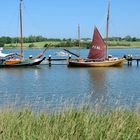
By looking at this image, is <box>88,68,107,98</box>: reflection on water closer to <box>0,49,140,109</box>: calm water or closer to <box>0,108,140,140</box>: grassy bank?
<box>0,49,140,109</box>: calm water

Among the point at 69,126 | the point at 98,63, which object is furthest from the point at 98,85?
the point at 69,126

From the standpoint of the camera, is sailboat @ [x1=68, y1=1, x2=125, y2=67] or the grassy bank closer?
the grassy bank

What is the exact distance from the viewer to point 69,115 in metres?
9.00

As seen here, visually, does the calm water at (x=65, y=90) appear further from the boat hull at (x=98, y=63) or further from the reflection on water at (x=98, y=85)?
the boat hull at (x=98, y=63)

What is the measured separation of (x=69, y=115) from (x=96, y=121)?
63 cm

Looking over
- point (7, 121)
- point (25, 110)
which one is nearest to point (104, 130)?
point (7, 121)

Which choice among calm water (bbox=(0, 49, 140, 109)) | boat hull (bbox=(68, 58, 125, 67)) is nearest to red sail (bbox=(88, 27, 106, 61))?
boat hull (bbox=(68, 58, 125, 67))

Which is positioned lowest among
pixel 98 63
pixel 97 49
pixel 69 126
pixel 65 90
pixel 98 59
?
pixel 98 63

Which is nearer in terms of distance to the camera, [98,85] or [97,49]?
[98,85]

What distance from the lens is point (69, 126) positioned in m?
8.04

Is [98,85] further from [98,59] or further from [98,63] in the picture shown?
[98,59]

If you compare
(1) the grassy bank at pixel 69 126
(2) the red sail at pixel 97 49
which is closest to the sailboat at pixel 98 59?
(2) the red sail at pixel 97 49

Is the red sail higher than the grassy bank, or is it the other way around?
the grassy bank

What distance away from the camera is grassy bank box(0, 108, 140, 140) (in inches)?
293
